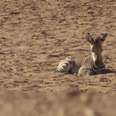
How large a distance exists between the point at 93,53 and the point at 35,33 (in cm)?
402

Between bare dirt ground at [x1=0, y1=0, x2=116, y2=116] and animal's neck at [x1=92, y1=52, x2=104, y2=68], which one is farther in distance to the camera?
animal's neck at [x1=92, y1=52, x2=104, y2=68]

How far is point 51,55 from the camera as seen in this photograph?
15344 millimetres

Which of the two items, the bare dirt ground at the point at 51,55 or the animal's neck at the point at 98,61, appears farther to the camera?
the animal's neck at the point at 98,61

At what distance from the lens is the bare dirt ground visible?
7.95 m

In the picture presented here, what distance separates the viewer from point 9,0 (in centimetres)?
2152

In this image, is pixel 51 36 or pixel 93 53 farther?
pixel 51 36

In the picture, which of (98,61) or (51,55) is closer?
(98,61)

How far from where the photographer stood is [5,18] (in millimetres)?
19578

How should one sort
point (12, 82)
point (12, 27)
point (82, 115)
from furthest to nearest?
point (12, 27) → point (12, 82) → point (82, 115)

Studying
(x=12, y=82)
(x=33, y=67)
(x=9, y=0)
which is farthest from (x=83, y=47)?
(x=9, y=0)

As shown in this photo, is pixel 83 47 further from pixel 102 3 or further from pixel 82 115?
pixel 82 115

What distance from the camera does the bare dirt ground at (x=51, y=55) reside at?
26.1 ft

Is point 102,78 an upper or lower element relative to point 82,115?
lower

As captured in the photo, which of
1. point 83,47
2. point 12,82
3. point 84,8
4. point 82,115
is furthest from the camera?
point 84,8
